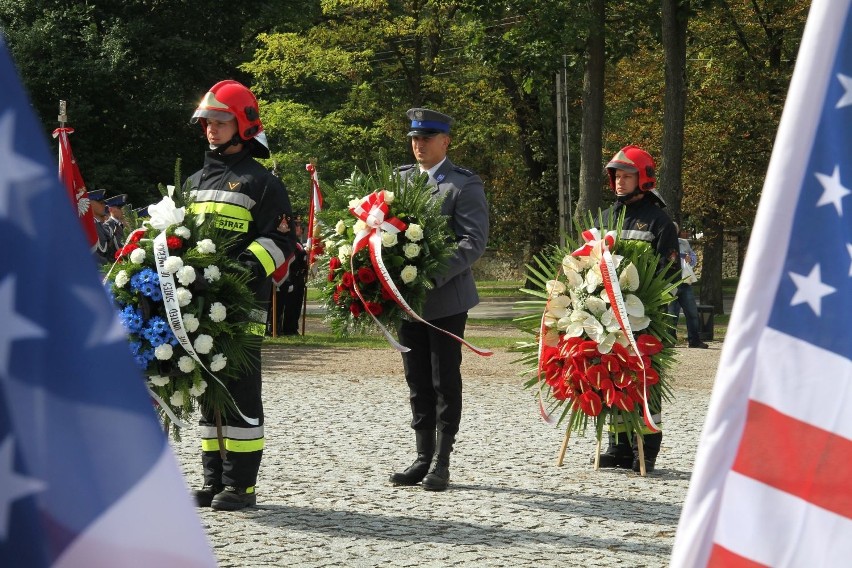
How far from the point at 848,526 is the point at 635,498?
5.55 meters

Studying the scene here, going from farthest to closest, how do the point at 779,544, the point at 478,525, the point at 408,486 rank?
the point at 408,486, the point at 478,525, the point at 779,544

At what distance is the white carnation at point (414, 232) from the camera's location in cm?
765

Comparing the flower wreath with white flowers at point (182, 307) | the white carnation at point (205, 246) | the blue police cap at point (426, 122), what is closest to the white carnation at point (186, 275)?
the flower wreath with white flowers at point (182, 307)

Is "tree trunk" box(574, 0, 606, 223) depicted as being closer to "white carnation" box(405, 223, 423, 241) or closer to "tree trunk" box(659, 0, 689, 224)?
"tree trunk" box(659, 0, 689, 224)

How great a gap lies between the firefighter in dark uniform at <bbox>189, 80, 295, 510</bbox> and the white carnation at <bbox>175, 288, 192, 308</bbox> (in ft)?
1.35

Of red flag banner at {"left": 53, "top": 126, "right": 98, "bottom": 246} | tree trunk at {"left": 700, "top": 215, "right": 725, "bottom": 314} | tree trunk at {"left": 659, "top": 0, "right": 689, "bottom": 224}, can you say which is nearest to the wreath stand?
red flag banner at {"left": 53, "top": 126, "right": 98, "bottom": 246}

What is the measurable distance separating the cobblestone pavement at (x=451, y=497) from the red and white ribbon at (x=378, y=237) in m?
0.93

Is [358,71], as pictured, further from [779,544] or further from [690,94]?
[779,544]

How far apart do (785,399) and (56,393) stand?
117cm

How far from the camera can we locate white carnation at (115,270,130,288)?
6898 millimetres

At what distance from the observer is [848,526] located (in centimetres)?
233

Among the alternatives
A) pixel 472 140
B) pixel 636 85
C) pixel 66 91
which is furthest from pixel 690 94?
pixel 66 91

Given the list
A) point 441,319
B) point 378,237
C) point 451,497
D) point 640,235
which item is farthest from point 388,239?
point 640,235

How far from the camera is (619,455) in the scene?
8945 mm
